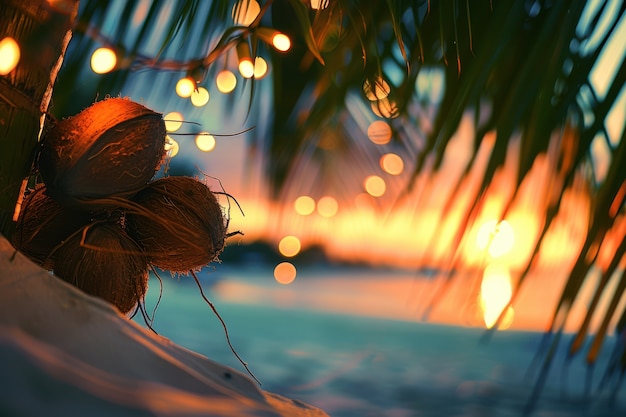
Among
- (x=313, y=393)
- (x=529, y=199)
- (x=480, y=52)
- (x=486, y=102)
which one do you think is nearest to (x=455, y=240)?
(x=480, y=52)

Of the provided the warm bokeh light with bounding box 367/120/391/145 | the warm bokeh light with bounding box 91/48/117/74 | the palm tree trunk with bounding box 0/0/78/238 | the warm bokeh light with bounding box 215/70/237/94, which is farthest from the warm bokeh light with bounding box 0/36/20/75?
the warm bokeh light with bounding box 367/120/391/145

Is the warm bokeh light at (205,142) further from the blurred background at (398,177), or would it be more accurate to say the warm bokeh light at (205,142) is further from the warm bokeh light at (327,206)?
the warm bokeh light at (327,206)

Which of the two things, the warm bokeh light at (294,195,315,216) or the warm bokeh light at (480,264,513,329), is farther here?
the warm bokeh light at (294,195,315,216)

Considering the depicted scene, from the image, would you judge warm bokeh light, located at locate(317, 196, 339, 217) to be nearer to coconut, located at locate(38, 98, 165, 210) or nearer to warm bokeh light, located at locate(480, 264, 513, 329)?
warm bokeh light, located at locate(480, 264, 513, 329)

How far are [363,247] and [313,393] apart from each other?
1.42 ft

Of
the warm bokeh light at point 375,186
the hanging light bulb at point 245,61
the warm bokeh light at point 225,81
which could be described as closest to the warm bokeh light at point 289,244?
the warm bokeh light at point 375,186

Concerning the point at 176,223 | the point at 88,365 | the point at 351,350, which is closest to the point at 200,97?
the point at 176,223

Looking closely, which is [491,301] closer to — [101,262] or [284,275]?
[101,262]

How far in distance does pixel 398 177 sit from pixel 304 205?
0.15 meters

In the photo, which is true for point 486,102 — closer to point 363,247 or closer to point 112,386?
point 363,247

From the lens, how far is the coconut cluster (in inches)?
12.6

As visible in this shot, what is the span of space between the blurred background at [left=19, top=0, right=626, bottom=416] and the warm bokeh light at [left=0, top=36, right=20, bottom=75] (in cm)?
11

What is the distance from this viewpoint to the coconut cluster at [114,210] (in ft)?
1.05

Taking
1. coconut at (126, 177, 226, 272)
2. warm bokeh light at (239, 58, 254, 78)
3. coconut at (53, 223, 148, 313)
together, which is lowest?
coconut at (53, 223, 148, 313)
